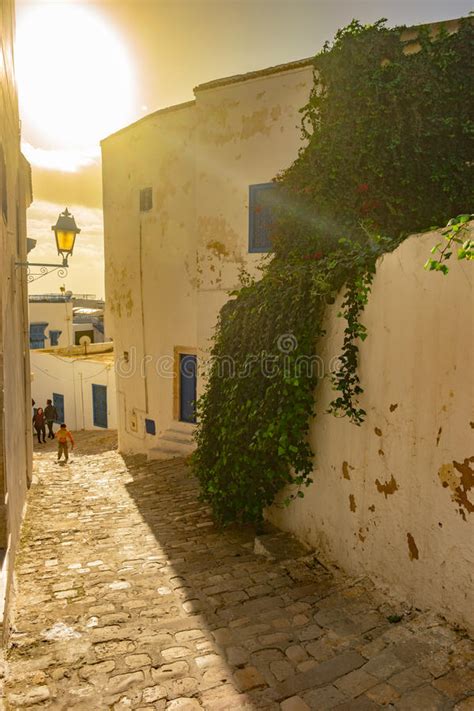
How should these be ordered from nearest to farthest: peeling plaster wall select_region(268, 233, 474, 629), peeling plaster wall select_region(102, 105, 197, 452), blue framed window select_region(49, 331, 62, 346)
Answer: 1. peeling plaster wall select_region(268, 233, 474, 629)
2. peeling plaster wall select_region(102, 105, 197, 452)
3. blue framed window select_region(49, 331, 62, 346)

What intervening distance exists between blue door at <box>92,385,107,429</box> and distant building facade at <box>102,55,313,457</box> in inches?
285

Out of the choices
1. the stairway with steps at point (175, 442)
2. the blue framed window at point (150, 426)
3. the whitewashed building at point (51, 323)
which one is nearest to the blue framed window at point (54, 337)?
the whitewashed building at point (51, 323)

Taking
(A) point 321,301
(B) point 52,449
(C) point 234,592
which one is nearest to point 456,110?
(A) point 321,301

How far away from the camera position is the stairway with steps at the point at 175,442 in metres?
11.1

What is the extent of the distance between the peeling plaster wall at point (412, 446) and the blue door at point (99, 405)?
16.9 m

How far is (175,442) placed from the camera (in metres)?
11.3

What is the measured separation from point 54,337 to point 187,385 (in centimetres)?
2707

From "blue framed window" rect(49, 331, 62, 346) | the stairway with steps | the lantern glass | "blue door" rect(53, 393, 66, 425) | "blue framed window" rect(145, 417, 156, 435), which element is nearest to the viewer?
the lantern glass

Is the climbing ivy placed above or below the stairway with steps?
above

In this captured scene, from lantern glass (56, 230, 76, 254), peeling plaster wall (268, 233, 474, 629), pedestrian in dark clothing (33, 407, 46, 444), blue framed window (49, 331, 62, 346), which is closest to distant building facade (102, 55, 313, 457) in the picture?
lantern glass (56, 230, 76, 254)

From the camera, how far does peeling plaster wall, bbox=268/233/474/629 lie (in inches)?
131

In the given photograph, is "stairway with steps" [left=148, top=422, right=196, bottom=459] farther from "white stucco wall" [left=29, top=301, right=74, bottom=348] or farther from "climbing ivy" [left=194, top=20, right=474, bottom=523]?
"white stucco wall" [left=29, top=301, right=74, bottom=348]

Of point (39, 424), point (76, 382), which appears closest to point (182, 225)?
point (39, 424)

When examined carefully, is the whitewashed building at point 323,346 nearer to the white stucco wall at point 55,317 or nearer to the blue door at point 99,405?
the blue door at point 99,405
